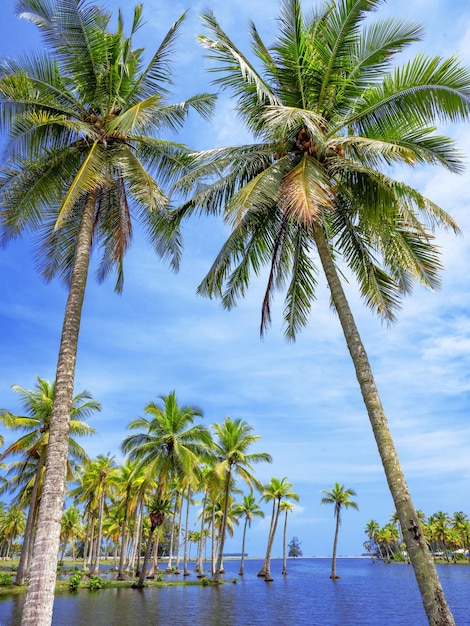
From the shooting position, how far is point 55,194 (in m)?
11.5

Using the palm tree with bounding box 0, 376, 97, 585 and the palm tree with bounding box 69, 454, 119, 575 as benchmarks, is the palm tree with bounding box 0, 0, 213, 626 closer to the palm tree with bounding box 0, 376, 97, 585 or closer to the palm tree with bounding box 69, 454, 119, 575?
the palm tree with bounding box 0, 376, 97, 585

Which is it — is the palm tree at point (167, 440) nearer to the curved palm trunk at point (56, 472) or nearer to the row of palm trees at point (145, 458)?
the row of palm trees at point (145, 458)

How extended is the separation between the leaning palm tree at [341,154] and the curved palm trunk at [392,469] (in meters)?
0.03

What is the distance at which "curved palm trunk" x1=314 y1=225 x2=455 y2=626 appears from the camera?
21.1ft

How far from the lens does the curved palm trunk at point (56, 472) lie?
6.83 m

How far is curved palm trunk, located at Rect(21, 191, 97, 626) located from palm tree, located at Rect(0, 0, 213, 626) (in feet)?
0.11

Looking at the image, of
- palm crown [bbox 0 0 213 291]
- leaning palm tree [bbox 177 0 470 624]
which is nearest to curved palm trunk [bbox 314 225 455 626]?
leaning palm tree [bbox 177 0 470 624]

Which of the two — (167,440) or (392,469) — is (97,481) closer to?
(167,440)

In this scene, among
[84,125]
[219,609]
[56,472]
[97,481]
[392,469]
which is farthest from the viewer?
[97,481]

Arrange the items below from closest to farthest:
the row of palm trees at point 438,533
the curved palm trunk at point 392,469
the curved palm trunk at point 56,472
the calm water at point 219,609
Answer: the curved palm trunk at point 392,469, the curved palm trunk at point 56,472, the calm water at point 219,609, the row of palm trees at point 438,533

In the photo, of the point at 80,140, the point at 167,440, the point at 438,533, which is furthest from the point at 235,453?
the point at 438,533

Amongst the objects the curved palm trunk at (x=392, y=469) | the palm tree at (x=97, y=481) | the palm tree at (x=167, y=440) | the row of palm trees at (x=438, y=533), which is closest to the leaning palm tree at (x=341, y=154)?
the curved palm trunk at (x=392, y=469)

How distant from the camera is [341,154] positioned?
32.7 feet

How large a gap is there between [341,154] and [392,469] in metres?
6.15
